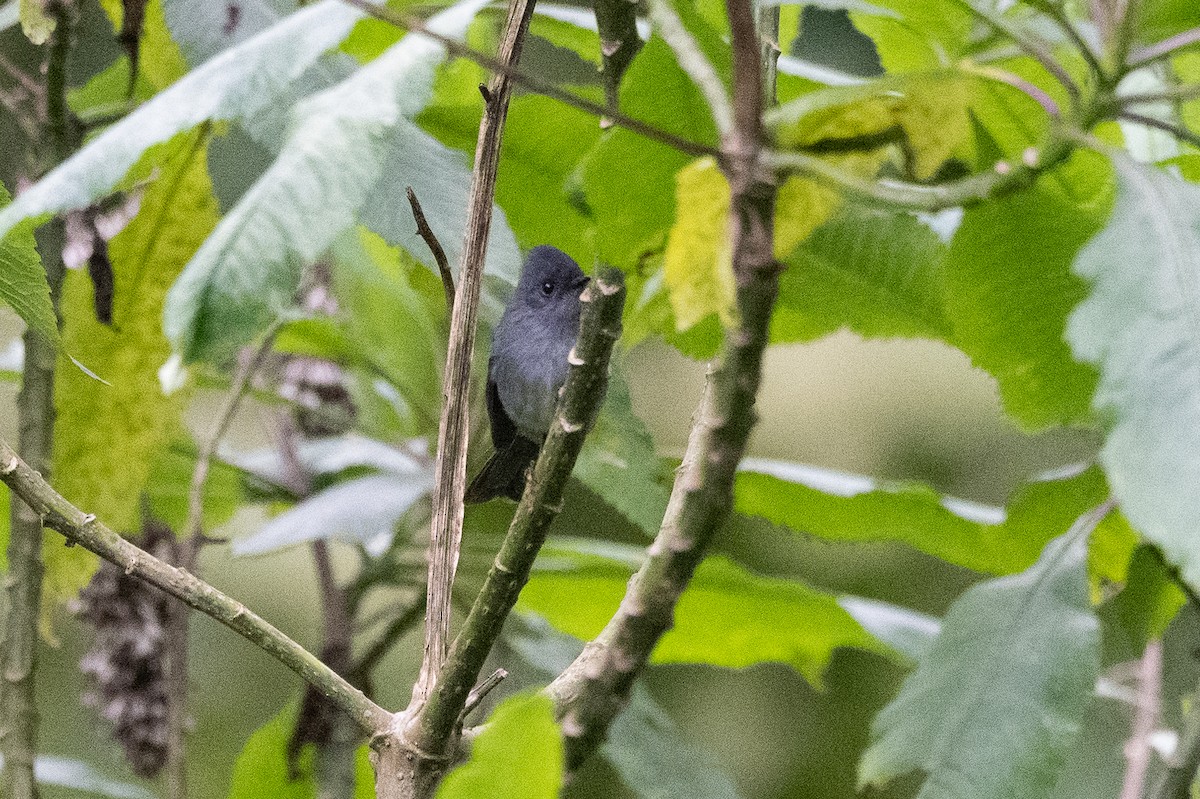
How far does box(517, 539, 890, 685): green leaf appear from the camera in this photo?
106 centimetres

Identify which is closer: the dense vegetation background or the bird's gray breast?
the dense vegetation background

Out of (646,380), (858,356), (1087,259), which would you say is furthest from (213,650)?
(1087,259)

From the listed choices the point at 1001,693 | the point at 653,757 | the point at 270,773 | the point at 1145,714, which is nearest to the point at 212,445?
the point at 270,773

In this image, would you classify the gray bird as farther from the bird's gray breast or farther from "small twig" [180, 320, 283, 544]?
"small twig" [180, 320, 283, 544]

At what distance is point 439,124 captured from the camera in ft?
2.72

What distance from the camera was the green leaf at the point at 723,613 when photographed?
3.47 feet

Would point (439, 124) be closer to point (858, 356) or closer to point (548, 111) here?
point (548, 111)

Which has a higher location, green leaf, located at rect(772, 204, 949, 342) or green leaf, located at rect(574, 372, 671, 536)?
green leaf, located at rect(772, 204, 949, 342)

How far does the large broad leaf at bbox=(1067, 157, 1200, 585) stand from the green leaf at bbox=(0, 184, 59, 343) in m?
0.43

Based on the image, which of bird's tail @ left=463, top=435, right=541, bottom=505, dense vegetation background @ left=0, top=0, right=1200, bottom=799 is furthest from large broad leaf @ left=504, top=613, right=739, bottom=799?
bird's tail @ left=463, top=435, right=541, bottom=505

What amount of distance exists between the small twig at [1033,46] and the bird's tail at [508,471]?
2.19ft

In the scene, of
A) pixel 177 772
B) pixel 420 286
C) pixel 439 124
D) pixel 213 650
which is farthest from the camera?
pixel 213 650

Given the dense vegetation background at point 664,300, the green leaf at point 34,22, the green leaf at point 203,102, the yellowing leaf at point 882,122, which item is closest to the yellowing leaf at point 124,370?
the dense vegetation background at point 664,300

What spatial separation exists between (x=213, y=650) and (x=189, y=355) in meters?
2.35
